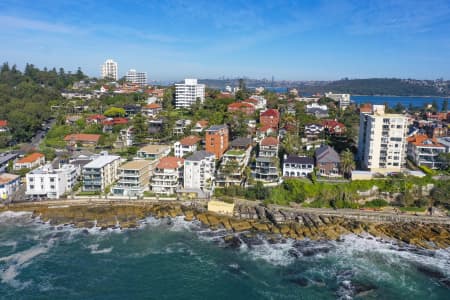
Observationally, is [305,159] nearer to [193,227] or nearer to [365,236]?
[365,236]

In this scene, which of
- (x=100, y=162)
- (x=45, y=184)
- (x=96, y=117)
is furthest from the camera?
(x=96, y=117)

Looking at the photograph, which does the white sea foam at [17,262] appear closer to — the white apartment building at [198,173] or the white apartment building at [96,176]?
the white apartment building at [96,176]

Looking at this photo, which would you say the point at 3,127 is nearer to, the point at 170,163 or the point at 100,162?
the point at 100,162

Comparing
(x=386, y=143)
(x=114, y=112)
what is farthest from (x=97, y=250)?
(x=114, y=112)

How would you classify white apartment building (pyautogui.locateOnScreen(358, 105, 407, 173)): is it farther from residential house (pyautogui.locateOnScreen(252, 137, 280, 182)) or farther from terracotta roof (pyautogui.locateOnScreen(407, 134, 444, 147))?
residential house (pyautogui.locateOnScreen(252, 137, 280, 182))

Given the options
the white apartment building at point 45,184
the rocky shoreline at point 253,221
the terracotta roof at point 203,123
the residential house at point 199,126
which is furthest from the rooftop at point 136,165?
the terracotta roof at point 203,123

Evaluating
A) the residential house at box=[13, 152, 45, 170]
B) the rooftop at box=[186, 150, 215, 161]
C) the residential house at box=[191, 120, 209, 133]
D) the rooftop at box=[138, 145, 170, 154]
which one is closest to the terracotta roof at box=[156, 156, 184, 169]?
the rooftop at box=[186, 150, 215, 161]
